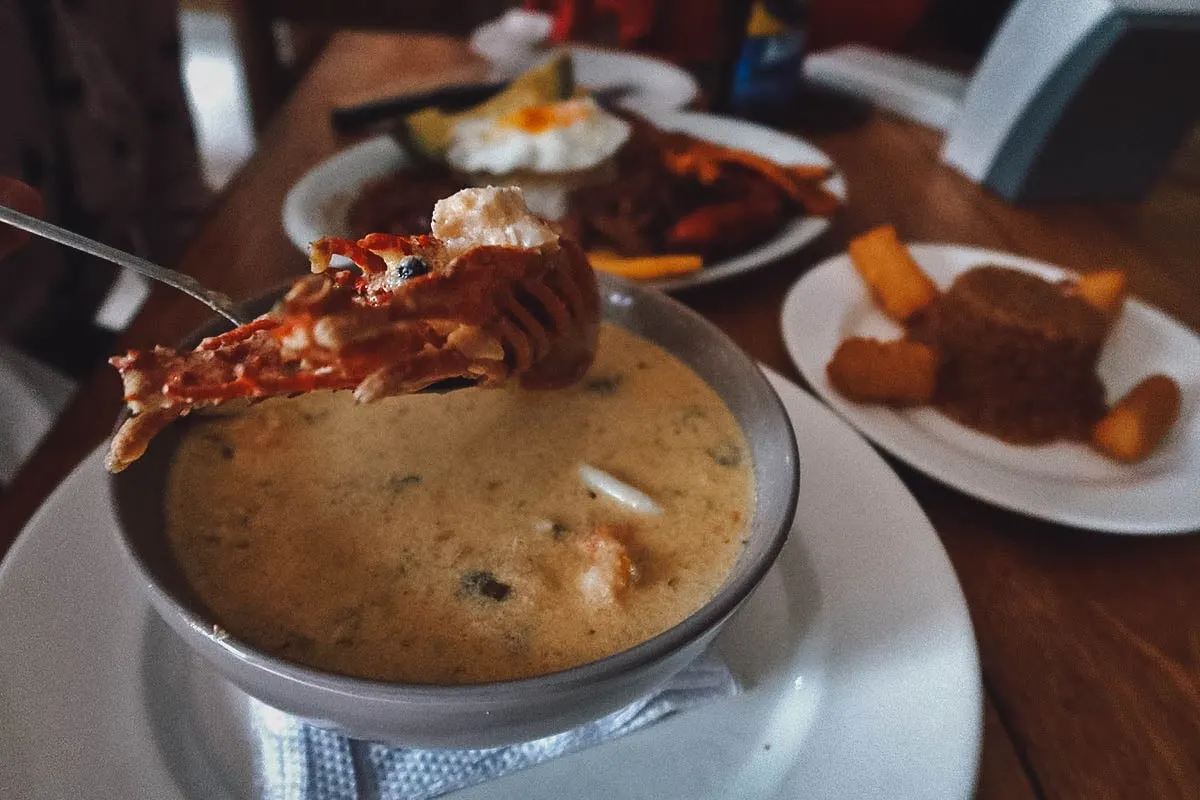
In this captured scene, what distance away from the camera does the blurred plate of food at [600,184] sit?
1409 mm

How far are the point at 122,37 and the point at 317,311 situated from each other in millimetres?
1676

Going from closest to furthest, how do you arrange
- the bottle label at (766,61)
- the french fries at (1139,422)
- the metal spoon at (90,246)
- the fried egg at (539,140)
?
the metal spoon at (90,246)
the french fries at (1139,422)
the fried egg at (539,140)
the bottle label at (766,61)

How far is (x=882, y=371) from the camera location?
1.11 meters

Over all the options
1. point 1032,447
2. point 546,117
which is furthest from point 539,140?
point 1032,447

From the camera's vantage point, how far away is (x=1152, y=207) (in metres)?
1.82

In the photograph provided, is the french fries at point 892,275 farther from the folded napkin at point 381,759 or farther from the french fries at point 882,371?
the folded napkin at point 381,759

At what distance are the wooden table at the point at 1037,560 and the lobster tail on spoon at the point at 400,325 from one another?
460mm

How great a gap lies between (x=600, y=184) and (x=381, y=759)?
112 cm

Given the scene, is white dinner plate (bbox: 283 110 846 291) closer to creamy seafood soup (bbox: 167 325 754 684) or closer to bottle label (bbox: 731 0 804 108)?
bottle label (bbox: 731 0 804 108)

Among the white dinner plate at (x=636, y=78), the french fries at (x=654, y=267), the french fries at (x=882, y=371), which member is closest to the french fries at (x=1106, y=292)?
the french fries at (x=882, y=371)

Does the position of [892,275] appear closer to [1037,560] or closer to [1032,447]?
[1032,447]

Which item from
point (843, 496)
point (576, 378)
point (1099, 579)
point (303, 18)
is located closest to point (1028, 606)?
point (1099, 579)

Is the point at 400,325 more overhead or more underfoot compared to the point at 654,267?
more overhead

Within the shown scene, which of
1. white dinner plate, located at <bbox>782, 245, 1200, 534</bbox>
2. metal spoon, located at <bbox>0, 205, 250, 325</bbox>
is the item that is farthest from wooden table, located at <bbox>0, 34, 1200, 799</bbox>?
metal spoon, located at <bbox>0, 205, 250, 325</bbox>
